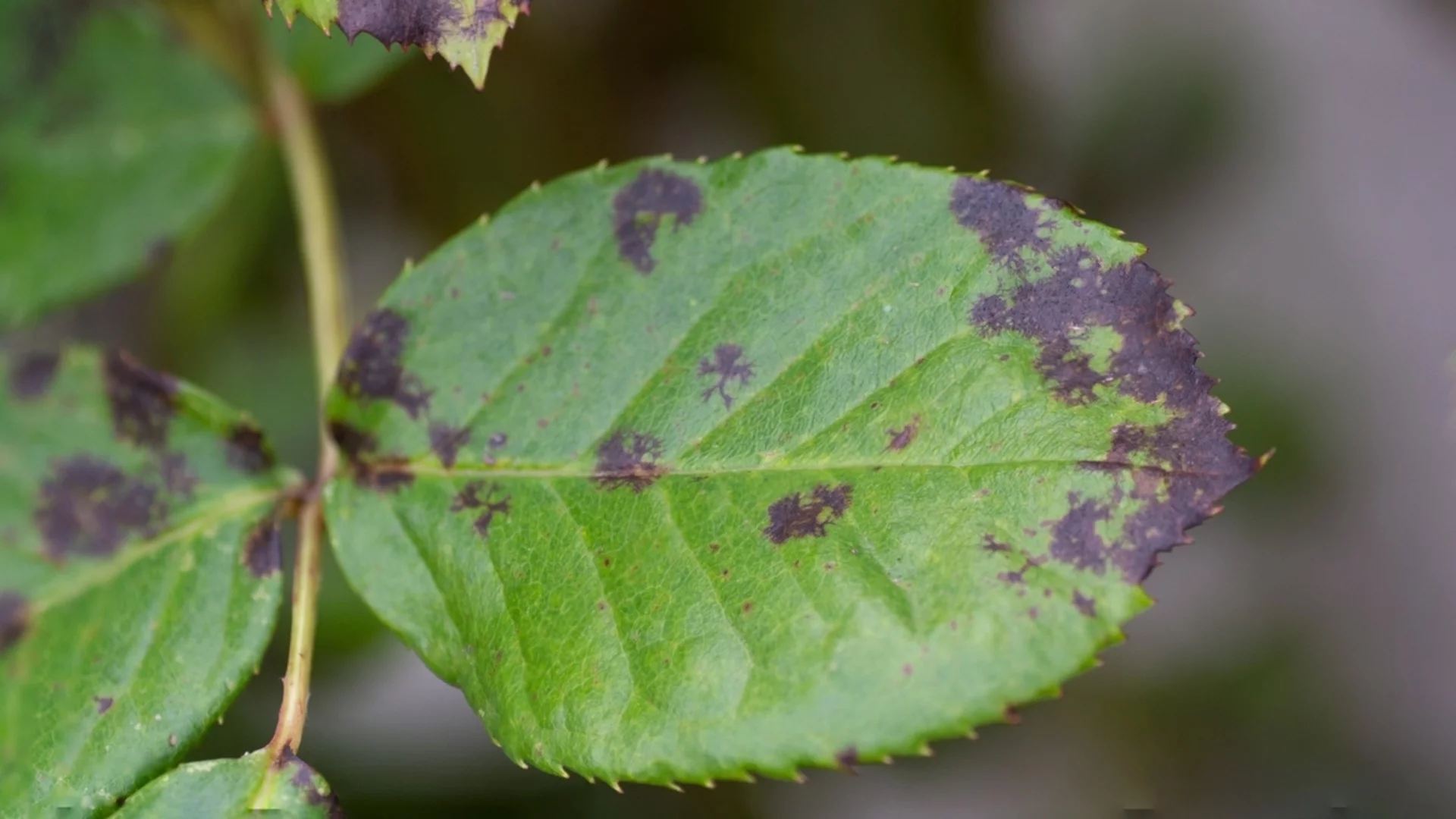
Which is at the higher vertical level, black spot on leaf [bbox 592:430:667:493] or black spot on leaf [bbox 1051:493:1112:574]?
black spot on leaf [bbox 592:430:667:493]

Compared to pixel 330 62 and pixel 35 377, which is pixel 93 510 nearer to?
pixel 35 377

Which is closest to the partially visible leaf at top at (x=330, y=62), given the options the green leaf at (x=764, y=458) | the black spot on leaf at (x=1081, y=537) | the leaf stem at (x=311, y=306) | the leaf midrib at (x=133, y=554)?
the leaf stem at (x=311, y=306)

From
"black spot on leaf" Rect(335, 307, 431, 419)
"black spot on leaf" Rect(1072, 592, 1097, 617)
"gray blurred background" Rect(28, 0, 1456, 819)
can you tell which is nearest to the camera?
"black spot on leaf" Rect(1072, 592, 1097, 617)

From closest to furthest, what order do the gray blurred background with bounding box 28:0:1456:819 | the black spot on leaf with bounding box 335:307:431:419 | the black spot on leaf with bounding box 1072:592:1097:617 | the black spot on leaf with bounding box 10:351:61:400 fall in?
1. the black spot on leaf with bounding box 1072:592:1097:617
2. the black spot on leaf with bounding box 335:307:431:419
3. the black spot on leaf with bounding box 10:351:61:400
4. the gray blurred background with bounding box 28:0:1456:819

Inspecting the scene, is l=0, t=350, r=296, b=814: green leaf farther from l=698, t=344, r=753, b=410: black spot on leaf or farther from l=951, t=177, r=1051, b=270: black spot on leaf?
l=951, t=177, r=1051, b=270: black spot on leaf

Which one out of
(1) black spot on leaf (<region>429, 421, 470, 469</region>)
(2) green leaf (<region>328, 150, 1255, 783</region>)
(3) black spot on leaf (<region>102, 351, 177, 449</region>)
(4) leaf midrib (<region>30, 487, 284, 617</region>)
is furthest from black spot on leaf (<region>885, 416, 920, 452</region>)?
(3) black spot on leaf (<region>102, 351, 177, 449</region>)

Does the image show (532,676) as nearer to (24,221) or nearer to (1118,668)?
(24,221)
